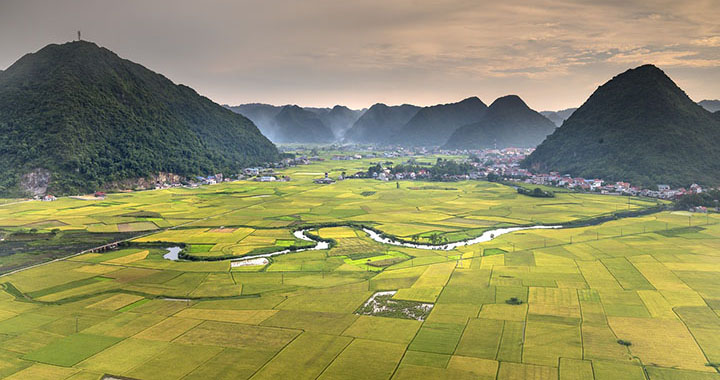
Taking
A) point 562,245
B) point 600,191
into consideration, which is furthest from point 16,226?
point 600,191

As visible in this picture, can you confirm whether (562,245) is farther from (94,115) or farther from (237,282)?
(94,115)

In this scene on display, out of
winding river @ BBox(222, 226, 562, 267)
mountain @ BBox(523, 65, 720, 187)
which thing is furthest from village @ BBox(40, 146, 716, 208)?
winding river @ BBox(222, 226, 562, 267)

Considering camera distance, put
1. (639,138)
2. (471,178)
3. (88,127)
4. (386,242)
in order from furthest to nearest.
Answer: (471,178)
(639,138)
(88,127)
(386,242)

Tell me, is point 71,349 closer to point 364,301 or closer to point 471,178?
point 364,301

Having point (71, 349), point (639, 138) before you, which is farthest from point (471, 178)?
point (71, 349)

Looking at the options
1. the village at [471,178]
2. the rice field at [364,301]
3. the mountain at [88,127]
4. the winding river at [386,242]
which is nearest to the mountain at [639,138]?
the village at [471,178]

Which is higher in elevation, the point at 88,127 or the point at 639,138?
the point at 88,127
